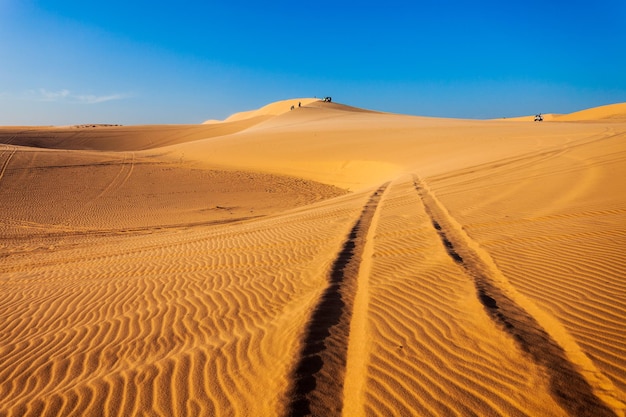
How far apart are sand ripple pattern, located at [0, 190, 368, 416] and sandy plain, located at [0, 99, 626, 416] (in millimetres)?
28

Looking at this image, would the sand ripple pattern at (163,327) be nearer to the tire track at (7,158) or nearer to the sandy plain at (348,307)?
the sandy plain at (348,307)

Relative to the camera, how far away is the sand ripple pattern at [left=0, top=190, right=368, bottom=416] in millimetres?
3828

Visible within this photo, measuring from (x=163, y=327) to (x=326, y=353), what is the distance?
2.34 meters

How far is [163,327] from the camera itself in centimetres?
539

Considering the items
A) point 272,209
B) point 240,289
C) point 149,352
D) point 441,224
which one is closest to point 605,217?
point 441,224

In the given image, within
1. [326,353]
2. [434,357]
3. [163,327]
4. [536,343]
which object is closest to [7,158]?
[163,327]

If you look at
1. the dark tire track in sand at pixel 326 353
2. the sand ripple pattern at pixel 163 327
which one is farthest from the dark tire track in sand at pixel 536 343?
the sand ripple pattern at pixel 163 327

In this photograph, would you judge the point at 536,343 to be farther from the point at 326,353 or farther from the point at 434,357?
the point at 326,353

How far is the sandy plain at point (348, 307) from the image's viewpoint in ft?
11.9

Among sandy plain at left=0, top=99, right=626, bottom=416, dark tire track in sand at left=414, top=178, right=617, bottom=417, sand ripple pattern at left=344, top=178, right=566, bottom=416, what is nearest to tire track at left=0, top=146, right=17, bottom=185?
sandy plain at left=0, top=99, right=626, bottom=416

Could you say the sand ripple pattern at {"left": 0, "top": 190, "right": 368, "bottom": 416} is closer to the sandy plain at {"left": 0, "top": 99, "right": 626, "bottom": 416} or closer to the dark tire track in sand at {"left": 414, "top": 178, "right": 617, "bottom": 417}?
the sandy plain at {"left": 0, "top": 99, "right": 626, "bottom": 416}

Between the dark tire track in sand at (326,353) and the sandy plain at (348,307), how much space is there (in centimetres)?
2

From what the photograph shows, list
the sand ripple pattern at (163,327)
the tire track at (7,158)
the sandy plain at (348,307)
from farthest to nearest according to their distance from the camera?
the tire track at (7,158)
the sand ripple pattern at (163,327)
the sandy plain at (348,307)

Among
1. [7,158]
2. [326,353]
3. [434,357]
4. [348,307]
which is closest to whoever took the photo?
[434,357]
